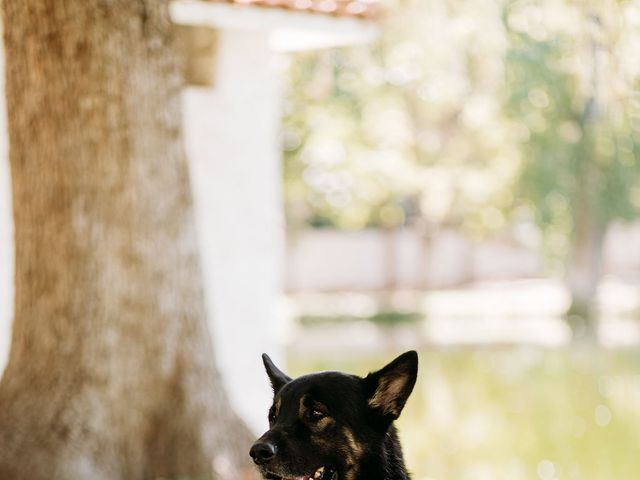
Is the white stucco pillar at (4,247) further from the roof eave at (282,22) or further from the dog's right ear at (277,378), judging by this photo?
the dog's right ear at (277,378)

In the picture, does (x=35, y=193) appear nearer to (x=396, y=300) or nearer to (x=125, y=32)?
(x=125, y=32)

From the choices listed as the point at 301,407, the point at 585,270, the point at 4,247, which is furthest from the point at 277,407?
the point at 585,270

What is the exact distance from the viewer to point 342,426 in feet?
14.7

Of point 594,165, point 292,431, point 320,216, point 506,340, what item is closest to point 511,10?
point 506,340

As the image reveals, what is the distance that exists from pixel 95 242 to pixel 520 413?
9778 mm

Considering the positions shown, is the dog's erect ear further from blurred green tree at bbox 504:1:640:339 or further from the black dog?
blurred green tree at bbox 504:1:640:339

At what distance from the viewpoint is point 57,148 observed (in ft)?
24.7

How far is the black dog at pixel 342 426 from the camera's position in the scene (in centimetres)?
447

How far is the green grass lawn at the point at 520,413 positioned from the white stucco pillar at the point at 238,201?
6.48 ft

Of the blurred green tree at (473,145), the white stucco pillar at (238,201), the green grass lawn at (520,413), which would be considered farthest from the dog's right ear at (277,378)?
the blurred green tree at (473,145)

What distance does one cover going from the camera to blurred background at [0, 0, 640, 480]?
11500 millimetres

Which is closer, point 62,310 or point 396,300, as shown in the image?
point 62,310

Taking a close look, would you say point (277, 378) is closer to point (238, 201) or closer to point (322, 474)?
point (322, 474)

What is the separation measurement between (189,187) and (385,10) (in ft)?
14.0
